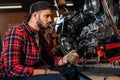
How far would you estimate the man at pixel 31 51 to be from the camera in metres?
A: 1.55

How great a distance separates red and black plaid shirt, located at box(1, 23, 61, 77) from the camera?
1543 millimetres

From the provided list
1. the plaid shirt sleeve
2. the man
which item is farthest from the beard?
the plaid shirt sleeve

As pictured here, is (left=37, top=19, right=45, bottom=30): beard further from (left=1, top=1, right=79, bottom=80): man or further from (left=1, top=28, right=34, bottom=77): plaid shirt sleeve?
(left=1, top=28, right=34, bottom=77): plaid shirt sleeve

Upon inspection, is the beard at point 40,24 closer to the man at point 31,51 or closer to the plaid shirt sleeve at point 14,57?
the man at point 31,51

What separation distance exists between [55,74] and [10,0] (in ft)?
21.1

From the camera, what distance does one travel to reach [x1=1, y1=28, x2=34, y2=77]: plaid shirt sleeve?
60.5 inches

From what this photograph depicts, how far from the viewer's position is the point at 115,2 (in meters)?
2.19

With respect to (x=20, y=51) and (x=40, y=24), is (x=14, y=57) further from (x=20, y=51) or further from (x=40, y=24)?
(x=40, y=24)

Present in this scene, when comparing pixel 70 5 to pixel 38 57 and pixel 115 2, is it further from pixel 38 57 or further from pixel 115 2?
pixel 38 57

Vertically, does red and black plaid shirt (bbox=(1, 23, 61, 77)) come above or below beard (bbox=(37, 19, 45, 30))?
below

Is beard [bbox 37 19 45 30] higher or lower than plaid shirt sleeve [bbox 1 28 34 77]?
higher

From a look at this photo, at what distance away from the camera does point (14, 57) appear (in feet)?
5.06

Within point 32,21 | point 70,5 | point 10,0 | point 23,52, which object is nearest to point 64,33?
point 32,21

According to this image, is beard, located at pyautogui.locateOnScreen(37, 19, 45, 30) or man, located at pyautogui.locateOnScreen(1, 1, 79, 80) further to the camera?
beard, located at pyautogui.locateOnScreen(37, 19, 45, 30)
